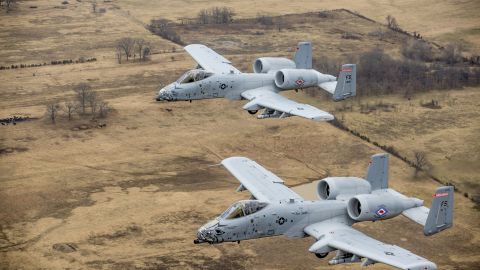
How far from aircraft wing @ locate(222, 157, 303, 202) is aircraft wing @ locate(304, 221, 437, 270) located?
2594mm

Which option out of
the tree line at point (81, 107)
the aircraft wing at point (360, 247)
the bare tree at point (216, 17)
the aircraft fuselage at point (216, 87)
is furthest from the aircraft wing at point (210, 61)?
the bare tree at point (216, 17)

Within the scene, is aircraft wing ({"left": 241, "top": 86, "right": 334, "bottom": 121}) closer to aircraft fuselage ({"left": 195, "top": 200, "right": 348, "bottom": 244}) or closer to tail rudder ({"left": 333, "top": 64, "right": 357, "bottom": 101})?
tail rudder ({"left": 333, "top": 64, "right": 357, "bottom": 101})

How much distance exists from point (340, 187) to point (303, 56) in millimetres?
23016

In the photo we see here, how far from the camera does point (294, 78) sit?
6881 cm

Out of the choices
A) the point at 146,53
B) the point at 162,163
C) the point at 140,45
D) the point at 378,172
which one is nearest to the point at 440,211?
the point at 378,172

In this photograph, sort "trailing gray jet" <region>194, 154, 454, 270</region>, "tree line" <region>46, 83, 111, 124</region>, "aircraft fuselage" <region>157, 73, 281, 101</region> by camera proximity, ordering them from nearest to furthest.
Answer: "trailing gray jet" <region>194, 154, 454, 270</region>, "aircraft fuselage" <region>157, 73, 281, 101</region>, "tree line" <region>46, 83, 111, 124</region>

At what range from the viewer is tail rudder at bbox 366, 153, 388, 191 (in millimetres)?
52406

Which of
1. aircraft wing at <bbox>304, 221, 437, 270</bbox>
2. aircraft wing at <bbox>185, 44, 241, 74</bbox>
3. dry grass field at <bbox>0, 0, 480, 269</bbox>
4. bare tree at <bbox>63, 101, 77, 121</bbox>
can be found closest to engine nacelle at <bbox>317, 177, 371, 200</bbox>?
aircraft wing at <bbox>304, 221, 437, 270</bbox>

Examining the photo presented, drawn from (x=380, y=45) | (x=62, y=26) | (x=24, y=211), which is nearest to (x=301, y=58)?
(x=24, y=211)

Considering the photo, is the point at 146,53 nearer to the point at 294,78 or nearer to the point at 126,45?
the point at 126,45

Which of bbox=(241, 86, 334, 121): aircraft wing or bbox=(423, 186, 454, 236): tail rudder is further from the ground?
bbox=(241, 86, 334, 121): aircraft wing

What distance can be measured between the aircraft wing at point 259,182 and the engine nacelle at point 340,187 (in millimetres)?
1619

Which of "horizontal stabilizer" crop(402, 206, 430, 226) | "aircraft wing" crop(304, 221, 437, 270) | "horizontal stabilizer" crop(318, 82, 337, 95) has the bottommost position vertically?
"aircraft wing" crop(304, 221, 437, 270)

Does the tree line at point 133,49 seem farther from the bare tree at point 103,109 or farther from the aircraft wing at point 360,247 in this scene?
the aircraft wing at point 360,247
